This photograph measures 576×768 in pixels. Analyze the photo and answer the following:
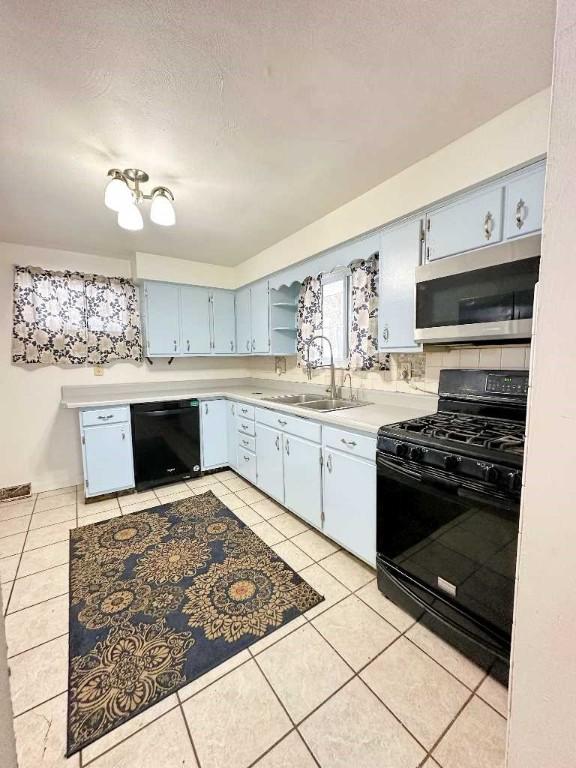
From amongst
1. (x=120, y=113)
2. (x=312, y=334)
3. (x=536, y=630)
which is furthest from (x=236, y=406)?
(x=536, y=630)

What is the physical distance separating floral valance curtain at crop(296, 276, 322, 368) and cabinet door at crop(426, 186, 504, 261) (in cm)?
130

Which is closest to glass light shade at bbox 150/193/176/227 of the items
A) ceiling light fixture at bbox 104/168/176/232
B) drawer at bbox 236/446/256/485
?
ceiling light fixture at bbox 104/168/176/232

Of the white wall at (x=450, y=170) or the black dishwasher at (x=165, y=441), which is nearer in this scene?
the white wall at (x=450, y=170)

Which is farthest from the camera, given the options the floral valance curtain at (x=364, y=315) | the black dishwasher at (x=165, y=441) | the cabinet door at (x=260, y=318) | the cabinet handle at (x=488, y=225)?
the cabinet door at (x=260, y=318)

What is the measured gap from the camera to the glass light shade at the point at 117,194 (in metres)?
1.67

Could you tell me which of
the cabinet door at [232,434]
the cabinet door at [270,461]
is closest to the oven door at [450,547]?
the cabinet door at [270,461]

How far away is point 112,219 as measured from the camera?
255 cm

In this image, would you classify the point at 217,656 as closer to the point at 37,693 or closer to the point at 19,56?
the point at 37,693

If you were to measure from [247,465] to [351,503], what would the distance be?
1.46m

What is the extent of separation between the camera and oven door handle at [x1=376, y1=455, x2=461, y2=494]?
138cm

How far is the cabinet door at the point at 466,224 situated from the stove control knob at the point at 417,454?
3.49 ft

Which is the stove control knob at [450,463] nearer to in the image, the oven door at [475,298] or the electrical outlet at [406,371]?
the oven door at [475,298]

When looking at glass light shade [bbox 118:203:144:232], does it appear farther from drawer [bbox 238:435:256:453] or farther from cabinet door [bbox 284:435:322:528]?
drawer [bbox 238:435:256:453]

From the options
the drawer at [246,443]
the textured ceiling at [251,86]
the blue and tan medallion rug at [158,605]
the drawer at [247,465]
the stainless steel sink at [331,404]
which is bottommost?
the blue and tan medallion rug at [158,605]
